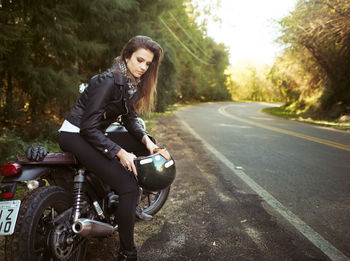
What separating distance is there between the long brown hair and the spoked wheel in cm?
106

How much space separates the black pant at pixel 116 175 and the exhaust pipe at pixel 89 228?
130mm

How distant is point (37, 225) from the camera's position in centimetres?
168

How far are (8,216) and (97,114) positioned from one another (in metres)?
0.90

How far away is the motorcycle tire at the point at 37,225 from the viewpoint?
1.56 metres

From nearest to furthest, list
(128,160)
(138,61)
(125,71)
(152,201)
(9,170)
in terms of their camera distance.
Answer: (9,170), (128,160), (125,71), (138,61), (152,201)

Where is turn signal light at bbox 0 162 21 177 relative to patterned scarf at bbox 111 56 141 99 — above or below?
below

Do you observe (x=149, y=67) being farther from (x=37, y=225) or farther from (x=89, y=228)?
(x=37, y=225)

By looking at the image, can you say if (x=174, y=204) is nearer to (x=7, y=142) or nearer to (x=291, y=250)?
(x=291, y=250)

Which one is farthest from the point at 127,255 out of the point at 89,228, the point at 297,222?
the point at 297,222

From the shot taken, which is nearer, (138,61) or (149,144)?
(138,61)

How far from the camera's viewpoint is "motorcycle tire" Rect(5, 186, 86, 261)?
1.56 m

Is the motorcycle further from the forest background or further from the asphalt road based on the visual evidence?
the forest background

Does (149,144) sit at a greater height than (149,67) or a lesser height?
lesser

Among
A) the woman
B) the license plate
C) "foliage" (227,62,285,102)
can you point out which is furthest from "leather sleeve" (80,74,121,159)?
"foliage" (227,62,285,102)
